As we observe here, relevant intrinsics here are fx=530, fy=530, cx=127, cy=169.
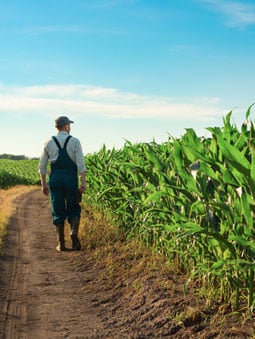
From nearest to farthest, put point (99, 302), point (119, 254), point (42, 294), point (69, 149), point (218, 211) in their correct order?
point (218, 211)
point (99, 302)
point (42, 294)
point (119, 254)
point (69, 149)

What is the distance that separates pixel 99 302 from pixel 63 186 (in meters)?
3.13

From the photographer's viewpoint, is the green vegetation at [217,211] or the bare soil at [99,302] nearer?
the green vegetation at [217,211]

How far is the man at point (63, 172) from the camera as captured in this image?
8.39m

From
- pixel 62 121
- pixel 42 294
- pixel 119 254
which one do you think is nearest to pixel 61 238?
pixel 119 254

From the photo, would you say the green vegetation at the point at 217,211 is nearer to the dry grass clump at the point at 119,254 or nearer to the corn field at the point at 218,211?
the corn field at the point at 218,211

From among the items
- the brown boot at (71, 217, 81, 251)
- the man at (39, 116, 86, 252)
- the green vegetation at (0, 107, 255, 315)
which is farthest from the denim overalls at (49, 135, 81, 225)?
the green vegetation at (0, 107, 255, 315)

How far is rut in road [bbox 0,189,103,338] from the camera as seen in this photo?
4.88 meters

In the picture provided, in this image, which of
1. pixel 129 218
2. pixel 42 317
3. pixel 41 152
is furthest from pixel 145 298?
pixel 41 152

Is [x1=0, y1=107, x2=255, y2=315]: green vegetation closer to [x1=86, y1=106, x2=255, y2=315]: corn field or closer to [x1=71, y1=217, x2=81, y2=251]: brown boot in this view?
[x1=86, y1=106, x2=255, y2=315]: corn field

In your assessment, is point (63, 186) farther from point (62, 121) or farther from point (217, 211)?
point (217, 211)

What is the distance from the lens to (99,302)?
5.70 m

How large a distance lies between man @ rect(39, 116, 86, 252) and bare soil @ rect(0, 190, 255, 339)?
577 millimetres

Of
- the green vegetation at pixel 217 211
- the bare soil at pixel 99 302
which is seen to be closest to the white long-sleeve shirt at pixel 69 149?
the bare soil at pixel 99 302

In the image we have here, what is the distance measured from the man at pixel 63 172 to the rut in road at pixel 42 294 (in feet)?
1.70
